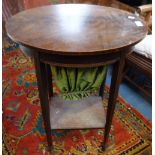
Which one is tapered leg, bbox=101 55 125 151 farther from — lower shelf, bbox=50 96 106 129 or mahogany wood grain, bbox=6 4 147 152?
lower shelf, bbox=50 96 106 129

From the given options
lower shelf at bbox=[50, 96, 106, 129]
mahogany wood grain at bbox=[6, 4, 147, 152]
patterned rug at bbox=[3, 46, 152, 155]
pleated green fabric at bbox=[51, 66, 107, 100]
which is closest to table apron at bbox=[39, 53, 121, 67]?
mahogany wood grain at bbox=[6, 4, 147, 152]

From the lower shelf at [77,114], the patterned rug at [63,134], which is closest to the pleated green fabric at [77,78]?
the lower shelf at [77,114]

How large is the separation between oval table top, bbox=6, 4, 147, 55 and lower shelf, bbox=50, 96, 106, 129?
0.60m

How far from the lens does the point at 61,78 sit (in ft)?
3.13

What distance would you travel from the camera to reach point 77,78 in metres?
0.95

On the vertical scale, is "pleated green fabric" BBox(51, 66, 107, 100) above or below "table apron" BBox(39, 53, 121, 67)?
below

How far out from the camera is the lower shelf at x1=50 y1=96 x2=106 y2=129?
48.8 inches

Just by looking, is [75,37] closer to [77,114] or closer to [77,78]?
[77,78]

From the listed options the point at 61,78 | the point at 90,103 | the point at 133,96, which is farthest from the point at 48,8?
the point at 133,96

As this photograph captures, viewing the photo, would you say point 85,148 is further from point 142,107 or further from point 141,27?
point 141,27

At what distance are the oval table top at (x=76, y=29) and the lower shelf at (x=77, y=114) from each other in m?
0.60

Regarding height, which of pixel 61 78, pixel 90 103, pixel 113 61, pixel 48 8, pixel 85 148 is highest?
pixel 48 8

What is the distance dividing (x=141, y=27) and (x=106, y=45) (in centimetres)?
27

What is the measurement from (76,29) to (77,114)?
0.62 metres
